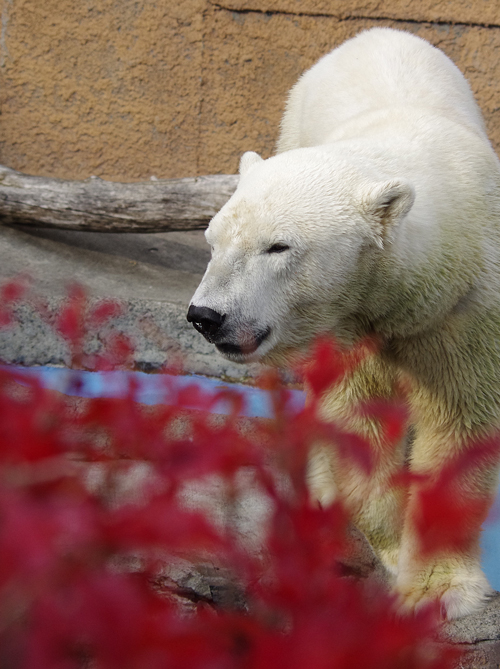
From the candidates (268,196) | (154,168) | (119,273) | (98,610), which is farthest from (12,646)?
(154,168)

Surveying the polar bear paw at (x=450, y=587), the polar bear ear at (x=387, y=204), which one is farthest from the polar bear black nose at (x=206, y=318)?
the polar bear paw at (x=450, y=587)

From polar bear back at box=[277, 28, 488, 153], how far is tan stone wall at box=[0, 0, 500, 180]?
1.32 metres

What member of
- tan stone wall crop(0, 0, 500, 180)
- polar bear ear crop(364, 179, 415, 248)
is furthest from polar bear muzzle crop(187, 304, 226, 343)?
tan stone wall crop(0, 0, 500, 180)

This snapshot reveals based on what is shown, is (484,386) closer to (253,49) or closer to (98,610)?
(98,610)

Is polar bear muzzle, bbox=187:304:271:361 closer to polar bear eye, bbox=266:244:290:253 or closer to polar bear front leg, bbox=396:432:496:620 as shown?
polar bear eye, bbox=266:244:290:253

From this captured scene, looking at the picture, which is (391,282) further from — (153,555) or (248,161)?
(153,555)

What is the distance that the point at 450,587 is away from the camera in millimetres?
2010

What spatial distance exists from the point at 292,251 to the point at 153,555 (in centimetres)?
110

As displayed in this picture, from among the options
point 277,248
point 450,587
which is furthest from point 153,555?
point 450,587

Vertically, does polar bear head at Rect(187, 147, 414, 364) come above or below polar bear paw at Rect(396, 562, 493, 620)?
above

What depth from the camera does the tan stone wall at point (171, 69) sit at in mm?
4230

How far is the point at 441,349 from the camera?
1.89 metres

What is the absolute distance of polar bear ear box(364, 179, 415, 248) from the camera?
159 cm

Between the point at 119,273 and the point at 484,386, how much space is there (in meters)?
2.39
